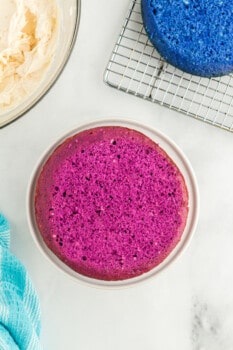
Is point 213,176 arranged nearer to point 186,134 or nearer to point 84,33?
point 186,134

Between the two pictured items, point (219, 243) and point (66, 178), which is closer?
point (66, 178)

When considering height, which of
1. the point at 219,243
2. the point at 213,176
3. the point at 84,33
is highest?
the point at 84,33

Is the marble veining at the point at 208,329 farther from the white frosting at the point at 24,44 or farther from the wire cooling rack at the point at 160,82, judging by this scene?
the white frosting at the point at 24,44

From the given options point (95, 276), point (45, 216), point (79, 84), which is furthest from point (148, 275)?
point (79, 84)

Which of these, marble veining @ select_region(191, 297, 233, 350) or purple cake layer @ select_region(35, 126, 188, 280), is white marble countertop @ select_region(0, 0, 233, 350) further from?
purple cake layer @ select_region(35, 126, 188, 280)

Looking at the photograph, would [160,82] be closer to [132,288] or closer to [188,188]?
[188,188]

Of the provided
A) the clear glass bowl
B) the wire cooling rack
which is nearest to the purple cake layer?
the clear glass bowl

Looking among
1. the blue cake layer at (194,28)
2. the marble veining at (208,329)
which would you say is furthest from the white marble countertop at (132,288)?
the blue cake layer at (194,28)
